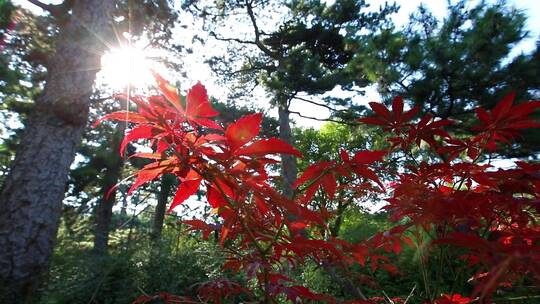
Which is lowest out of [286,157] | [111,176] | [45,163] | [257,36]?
[45,163]

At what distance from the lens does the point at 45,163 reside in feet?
10.5

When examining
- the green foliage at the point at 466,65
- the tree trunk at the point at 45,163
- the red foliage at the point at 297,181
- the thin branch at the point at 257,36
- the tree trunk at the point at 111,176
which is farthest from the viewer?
the thin branch at the point at 257,36

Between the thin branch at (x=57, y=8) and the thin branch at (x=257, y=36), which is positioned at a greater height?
the thin branch at (x=257, y=36)

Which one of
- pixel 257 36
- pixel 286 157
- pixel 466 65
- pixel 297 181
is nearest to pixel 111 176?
pixel 286 157

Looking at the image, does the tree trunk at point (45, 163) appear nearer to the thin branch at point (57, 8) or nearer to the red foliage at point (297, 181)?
the thin branch at point (57, 8)

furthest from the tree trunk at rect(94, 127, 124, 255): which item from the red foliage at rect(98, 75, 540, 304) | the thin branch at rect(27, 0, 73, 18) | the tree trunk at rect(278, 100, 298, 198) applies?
the red foliage at rect(98, 75, 540, 304)

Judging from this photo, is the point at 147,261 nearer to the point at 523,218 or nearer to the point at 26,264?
the point at 26,264

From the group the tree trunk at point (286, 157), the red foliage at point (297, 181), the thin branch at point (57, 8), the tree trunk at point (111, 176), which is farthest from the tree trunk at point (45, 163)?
the tree trunk at point (111, 176)

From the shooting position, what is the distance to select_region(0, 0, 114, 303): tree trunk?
286cm

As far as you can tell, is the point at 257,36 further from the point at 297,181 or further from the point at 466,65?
the point at 297,181

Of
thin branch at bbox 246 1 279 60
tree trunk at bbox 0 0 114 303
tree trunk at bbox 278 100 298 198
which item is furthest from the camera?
Answer: thin branch at bbox 246 1 279 60

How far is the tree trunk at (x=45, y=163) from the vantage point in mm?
2855

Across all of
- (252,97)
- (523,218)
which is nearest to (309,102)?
(252,97)

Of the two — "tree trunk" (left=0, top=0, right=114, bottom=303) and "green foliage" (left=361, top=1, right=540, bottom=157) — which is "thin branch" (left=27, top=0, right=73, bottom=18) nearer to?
"tree trunk" (left=0, top=0, right=114, bottom=303)
